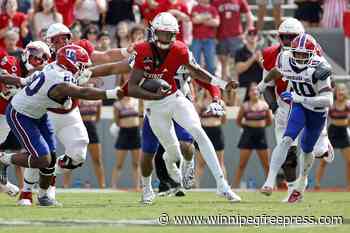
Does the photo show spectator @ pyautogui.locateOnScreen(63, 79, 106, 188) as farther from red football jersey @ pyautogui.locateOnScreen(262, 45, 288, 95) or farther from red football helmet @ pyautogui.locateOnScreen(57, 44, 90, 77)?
red football helmet @ pyautogui.locateOnScreen(57, 44, 90, 77)

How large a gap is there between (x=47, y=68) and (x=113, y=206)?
5.31 ft

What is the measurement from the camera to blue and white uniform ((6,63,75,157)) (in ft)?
38.7

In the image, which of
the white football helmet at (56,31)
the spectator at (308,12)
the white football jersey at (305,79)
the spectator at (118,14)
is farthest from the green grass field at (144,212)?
the spectator at (308,12)

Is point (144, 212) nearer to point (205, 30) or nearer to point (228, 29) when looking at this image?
point (205, 30)

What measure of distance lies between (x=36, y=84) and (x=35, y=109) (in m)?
0.27

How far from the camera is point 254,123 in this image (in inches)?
720

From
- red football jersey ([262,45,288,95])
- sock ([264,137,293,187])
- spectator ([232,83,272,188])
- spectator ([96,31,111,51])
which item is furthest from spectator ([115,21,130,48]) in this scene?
sock ([264,137,293,187])

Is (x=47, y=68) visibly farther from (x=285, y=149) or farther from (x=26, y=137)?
(x=285, y=149)

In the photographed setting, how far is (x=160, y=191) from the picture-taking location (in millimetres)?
14898

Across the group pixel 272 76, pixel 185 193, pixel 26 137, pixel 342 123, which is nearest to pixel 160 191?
pixel 185 193

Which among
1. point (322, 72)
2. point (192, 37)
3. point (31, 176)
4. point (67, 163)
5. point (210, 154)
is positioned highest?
point (322, 72)

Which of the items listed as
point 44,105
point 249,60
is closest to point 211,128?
point 249,60

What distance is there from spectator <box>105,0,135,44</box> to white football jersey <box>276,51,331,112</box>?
6412 millimetres

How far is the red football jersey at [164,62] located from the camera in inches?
488
